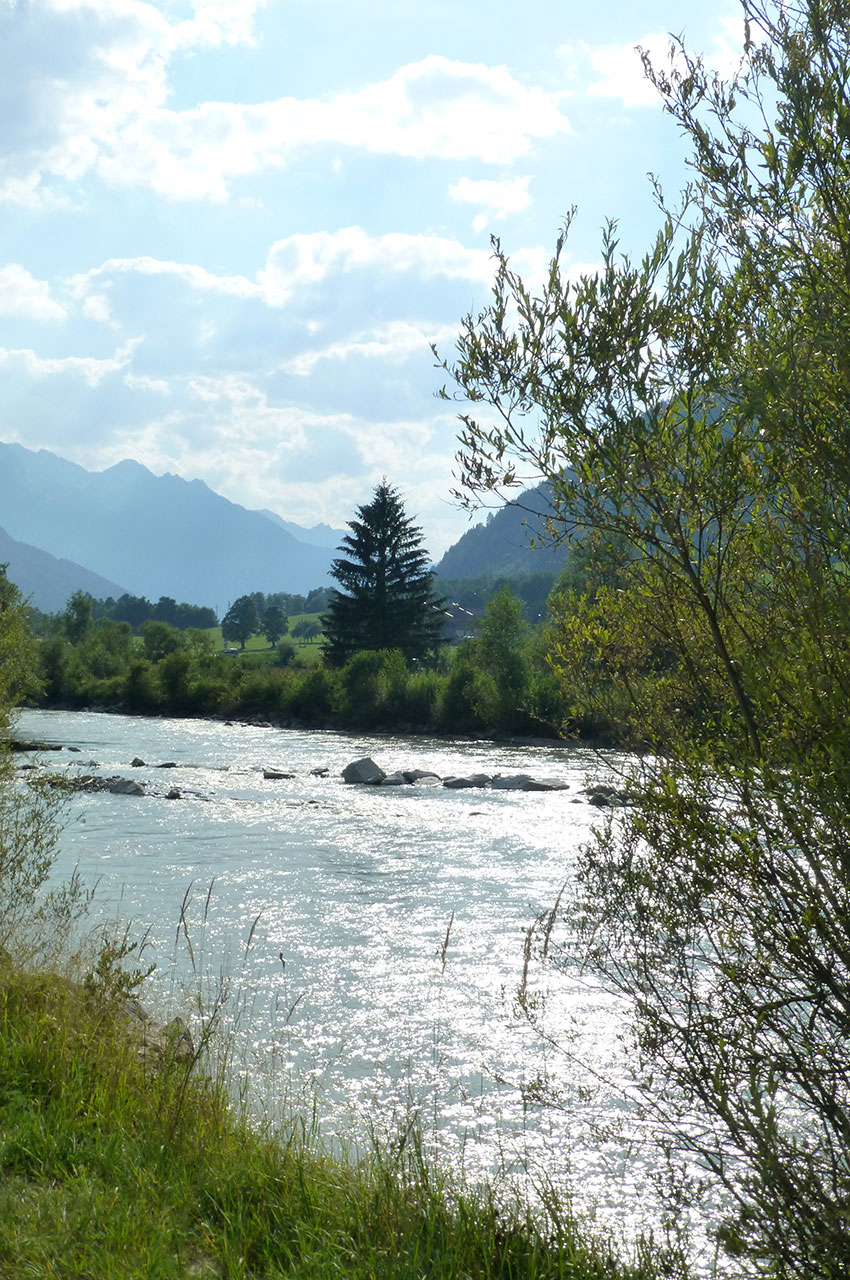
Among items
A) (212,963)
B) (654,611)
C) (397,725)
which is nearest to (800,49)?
(654,611)

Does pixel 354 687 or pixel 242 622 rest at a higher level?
pixel 242 622

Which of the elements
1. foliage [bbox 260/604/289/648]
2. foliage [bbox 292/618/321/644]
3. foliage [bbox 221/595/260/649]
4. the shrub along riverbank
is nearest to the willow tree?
the shrub along riverbank

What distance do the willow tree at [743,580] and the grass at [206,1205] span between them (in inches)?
39.4

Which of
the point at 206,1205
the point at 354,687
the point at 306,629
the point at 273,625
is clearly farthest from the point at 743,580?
the point at 306,629

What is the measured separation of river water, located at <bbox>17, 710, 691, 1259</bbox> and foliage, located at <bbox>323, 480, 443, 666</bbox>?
46.0 m

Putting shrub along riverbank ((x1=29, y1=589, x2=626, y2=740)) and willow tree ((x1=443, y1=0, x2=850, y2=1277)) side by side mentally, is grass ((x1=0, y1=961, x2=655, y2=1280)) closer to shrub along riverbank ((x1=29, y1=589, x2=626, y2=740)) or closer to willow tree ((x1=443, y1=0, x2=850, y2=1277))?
willow tree ((x1=443, y1=0, x2=850, y2=1277))

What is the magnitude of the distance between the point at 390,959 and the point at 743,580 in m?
8.78

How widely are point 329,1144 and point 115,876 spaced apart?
9.46m

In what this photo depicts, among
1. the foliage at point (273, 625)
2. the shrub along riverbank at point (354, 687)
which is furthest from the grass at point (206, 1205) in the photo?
the foliage at point (273, 625)

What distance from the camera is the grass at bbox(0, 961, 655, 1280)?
3.74 meters

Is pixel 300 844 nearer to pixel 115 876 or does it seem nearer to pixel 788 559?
pixel 115 876

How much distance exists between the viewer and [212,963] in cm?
1103

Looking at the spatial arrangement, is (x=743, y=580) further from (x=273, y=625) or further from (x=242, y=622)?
(x=242, y=622)

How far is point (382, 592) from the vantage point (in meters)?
74.9
